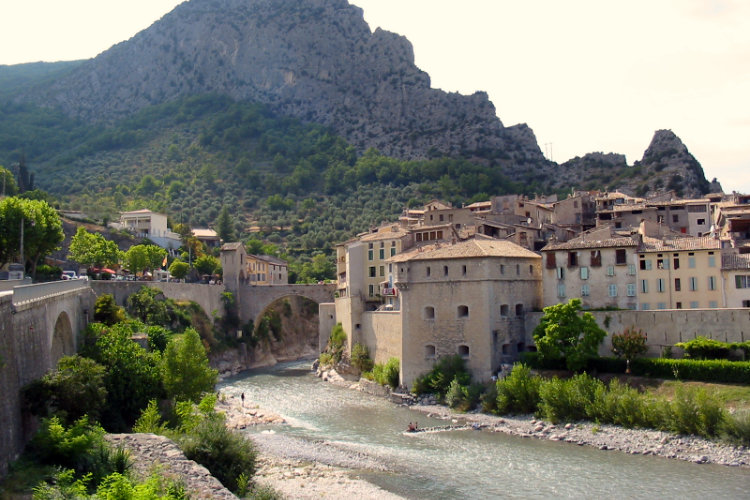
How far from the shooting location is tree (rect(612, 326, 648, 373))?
38219mm

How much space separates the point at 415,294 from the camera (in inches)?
1799

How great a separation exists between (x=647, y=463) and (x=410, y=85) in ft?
411

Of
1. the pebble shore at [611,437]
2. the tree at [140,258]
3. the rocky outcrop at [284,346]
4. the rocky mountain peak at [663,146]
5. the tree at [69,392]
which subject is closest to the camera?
the tree at [69,392]

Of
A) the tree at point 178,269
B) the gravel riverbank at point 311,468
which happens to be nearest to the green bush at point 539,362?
the gravel riverbank at point 311,468

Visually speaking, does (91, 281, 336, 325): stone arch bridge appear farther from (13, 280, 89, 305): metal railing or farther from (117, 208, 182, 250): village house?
(13, 280, 89, 305): metal railing

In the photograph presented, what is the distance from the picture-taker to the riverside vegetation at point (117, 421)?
1969 centimetres

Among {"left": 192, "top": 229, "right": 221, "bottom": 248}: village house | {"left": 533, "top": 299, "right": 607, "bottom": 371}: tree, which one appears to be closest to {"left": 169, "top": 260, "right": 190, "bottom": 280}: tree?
{"left": 192, "top": 229, "right": 221, "bottom": 248}: village house

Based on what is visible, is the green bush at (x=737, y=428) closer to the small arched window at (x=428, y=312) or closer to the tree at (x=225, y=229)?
the small arched window at (x=428, y=312)

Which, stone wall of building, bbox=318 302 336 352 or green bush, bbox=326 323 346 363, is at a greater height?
stone wall of building, bbox=318 302 336 352

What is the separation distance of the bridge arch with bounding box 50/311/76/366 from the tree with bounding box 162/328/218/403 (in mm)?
4207

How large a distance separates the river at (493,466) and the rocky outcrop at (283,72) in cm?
10471

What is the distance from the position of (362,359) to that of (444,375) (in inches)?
458

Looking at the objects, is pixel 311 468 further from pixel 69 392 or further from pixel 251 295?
pixel 251 295

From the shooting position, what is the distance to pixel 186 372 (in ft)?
116
